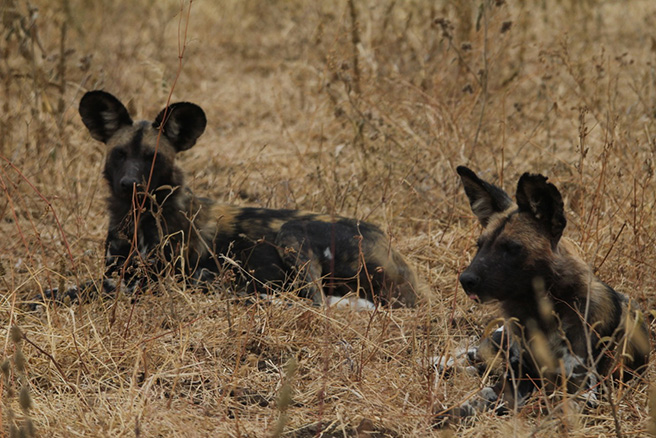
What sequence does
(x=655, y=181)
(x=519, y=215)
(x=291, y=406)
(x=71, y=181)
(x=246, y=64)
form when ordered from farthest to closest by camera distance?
(x=246, y=64) < (x=71, y=181) < (x=655, y=181) < (x=519, y=215) < (x=291, y=406)

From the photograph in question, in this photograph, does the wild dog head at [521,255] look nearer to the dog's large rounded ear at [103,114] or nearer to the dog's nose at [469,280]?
the dog's nose at [469,280]

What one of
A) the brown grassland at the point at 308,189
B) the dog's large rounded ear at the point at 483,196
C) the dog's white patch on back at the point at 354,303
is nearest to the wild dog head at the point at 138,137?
the brown grassland at the point at 308,189

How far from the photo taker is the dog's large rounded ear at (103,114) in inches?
176

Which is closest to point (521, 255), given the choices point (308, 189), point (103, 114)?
point (103, 114)

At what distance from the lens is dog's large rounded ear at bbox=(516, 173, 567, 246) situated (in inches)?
122

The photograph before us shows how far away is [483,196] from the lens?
137 inches

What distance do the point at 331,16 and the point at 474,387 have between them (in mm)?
5128

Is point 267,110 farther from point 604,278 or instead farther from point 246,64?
point 604,278

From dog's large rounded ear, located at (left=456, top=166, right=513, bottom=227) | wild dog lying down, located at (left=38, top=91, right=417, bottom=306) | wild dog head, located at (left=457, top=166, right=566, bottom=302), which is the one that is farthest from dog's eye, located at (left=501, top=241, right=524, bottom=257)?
wild dog lying down, located at (left=38, top=91, right=417, bottom=306)

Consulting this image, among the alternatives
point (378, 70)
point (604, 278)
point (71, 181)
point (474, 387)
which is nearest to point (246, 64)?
point (378, 70)

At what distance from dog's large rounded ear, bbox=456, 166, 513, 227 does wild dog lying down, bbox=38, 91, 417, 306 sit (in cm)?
86

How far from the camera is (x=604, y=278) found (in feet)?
13.2

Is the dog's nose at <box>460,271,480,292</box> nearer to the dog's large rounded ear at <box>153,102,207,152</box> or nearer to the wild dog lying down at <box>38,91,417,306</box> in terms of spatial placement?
the wild dog lying down at <box>38,91,417,306</box>

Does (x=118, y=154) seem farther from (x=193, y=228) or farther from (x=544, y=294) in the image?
(x=544, y=294)
